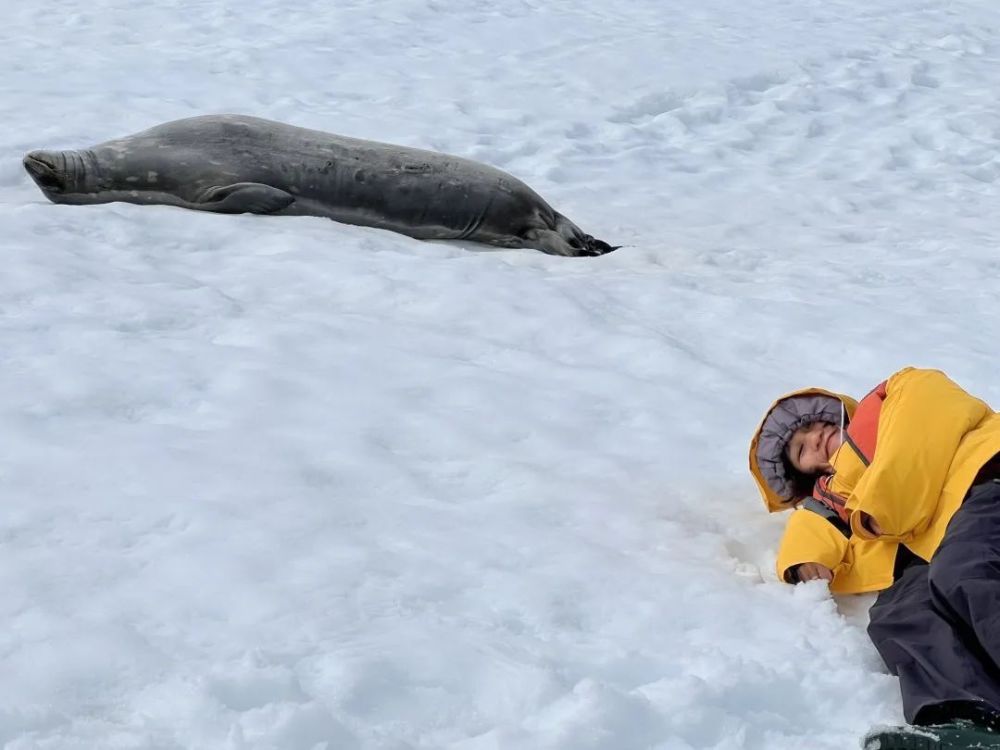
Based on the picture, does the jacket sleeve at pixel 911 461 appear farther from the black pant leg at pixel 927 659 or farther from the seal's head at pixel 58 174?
the seal's head at pixel 58 174

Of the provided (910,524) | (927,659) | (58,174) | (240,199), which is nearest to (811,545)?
(910,524)

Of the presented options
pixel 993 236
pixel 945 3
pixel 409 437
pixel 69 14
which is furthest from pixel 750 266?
pixel 945 3

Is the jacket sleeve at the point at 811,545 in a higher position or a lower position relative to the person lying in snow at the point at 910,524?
lower

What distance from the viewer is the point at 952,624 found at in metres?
2.25

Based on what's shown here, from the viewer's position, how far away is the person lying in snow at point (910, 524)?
6.93ft

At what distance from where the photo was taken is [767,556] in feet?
9.14

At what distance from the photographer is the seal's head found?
4.96 m

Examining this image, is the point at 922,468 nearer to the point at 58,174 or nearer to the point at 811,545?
the point at 811,545

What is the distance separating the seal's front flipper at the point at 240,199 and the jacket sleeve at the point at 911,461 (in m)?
3.20

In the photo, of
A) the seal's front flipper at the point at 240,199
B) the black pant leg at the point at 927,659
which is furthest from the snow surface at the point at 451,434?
the seal's front flipper at the point at 240,199

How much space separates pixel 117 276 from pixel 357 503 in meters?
1.75

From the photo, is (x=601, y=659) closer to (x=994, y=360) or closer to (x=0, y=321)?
(x=0, y=321)

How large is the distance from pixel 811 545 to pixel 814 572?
57mm

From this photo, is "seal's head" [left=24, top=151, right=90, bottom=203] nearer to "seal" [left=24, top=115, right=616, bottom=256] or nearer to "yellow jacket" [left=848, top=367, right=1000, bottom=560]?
"seal" [left=24, top=115, right=616, bottom=256]
